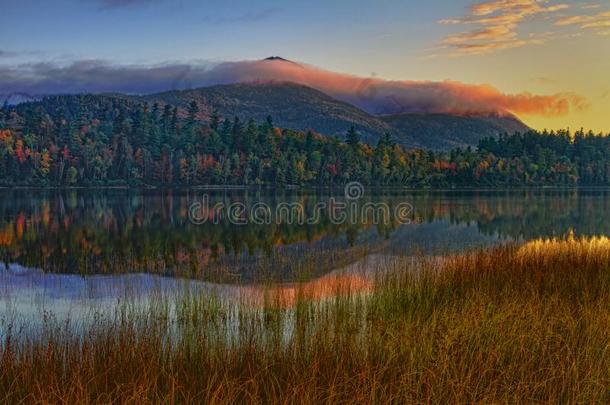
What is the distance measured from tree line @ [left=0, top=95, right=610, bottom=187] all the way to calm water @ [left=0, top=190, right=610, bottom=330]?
70.1 m

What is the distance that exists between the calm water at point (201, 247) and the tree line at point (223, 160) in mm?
70090

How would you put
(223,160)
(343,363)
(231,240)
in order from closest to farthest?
1. (343,363)
2. (231,240)
3. (223,160)

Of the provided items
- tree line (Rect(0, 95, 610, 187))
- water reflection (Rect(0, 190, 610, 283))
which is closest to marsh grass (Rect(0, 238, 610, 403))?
water reflection (Rect(0, 190, 610, 283))

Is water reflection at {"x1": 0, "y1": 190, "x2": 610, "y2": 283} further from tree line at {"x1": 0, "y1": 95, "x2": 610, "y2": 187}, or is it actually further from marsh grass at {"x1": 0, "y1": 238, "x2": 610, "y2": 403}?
tree line at {"x1": 0, "y1": 95, "x2": 610, "y2": 187}

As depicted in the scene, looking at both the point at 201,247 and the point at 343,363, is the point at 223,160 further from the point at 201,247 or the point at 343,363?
the point at 343,363

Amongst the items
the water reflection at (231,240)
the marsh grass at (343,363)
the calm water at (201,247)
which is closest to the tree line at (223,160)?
the calm water at (201,247)

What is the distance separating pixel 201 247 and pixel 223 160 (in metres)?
97.7

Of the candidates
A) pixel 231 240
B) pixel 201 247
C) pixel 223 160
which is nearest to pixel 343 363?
pixel 201 247

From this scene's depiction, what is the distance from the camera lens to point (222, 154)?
129500 millimetres

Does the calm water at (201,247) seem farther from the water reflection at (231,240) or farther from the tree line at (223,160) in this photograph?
the tree line at (223,160)

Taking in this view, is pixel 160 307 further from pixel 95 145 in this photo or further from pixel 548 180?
pixel 548 180

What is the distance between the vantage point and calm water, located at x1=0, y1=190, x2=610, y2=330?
50.1ft

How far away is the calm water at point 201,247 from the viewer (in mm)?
15258

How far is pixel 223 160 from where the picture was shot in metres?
125
